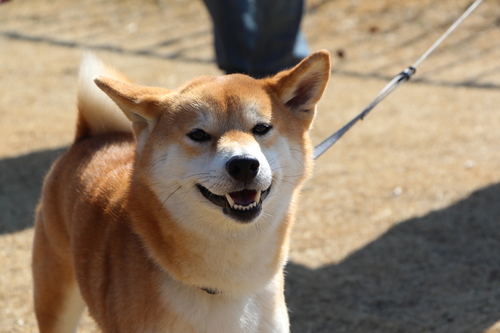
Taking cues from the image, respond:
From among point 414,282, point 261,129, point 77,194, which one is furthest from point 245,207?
point 414,282

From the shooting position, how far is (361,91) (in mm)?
6387

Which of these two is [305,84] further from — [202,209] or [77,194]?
[77,194]

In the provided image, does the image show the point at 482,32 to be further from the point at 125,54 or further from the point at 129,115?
the point at 129,115

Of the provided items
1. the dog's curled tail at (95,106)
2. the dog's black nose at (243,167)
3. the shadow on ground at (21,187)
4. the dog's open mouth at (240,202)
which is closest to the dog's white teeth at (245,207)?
the dog's open mouth at (240,202)

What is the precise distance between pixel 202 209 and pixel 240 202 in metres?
0.15

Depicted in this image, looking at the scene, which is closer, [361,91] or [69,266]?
[69,266]

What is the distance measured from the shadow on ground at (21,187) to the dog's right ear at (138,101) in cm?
218

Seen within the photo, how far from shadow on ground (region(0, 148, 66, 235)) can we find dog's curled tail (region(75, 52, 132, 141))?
1.57m

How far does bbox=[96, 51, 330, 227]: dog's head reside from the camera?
2.01 meters

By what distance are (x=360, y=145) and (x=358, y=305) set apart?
2.25 metres

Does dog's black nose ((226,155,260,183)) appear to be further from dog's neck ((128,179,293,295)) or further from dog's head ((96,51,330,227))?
dog's neck ((128,179,293,295))

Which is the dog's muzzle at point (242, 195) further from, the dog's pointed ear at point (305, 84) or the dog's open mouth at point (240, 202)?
the dog's pointed ear at point (305, 84)

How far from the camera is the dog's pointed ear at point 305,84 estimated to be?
2.24m

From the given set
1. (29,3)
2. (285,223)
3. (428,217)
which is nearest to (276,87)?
(285,223)
